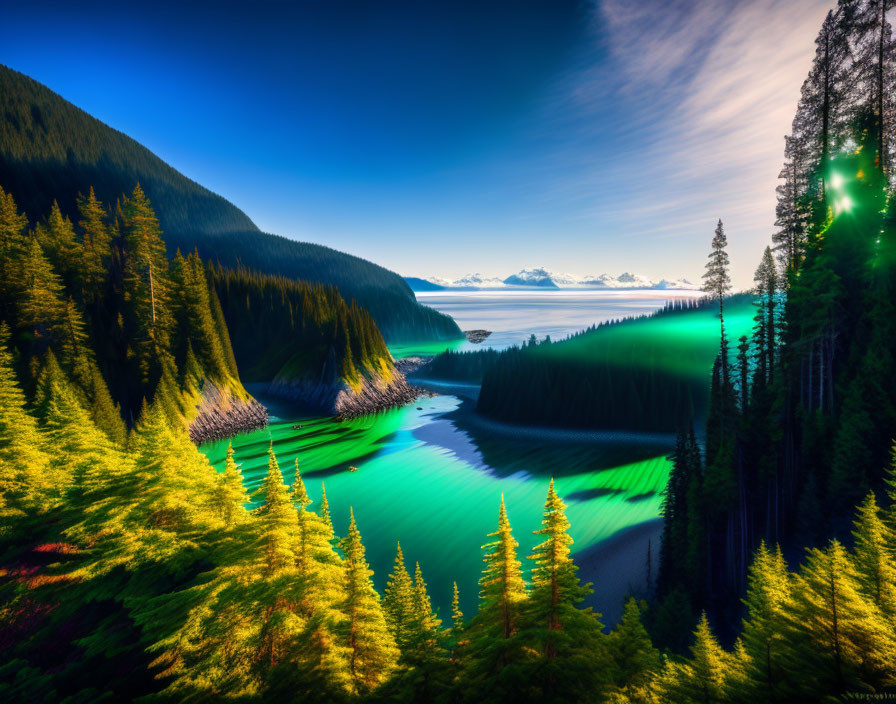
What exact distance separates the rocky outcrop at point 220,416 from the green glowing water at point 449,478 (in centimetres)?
273

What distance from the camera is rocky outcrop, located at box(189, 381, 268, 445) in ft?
230

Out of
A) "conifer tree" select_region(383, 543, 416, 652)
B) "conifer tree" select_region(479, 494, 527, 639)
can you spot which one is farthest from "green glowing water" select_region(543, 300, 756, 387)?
"conifer tree" select_region(479, 494, 527, 639)

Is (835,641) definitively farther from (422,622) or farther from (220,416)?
(220,416)

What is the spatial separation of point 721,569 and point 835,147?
122ft

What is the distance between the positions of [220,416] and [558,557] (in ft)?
274

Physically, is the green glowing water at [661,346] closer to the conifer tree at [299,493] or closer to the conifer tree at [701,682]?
the conifer tree at [701,682]

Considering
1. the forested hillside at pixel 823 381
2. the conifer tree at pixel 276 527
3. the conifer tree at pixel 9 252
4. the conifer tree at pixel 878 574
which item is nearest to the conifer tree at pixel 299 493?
the conifer tree at pixel 276 527

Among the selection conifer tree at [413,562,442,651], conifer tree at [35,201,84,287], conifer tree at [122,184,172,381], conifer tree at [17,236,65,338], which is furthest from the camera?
conifer tree at [122,184,172,381]

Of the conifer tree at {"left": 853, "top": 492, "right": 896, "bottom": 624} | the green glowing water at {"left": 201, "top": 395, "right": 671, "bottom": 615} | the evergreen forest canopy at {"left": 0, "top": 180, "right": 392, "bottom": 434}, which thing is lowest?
the green glowing water at {"left": 201, "top": 395, "right": 671, "bottom": 615}

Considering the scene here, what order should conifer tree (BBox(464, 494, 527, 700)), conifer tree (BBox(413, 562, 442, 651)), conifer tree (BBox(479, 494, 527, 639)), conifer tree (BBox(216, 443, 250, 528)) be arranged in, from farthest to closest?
conifer tree (BBox(216, 443, 250, 528)), conifer tree (BBox(413, 562, 442, 651)), conifer tree (BBox(479, 494, 527, 639)), conifer tree (BBox(464, 494, 527, 700))

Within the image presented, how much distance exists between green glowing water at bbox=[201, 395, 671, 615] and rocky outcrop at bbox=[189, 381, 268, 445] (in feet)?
8.97

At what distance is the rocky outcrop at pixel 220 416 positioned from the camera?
7012 centimetres

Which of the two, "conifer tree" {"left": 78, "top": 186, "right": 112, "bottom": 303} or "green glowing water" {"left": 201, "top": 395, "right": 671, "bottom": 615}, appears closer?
"green glowing water" {"left": 201, "top": 395, "right": 671, "bottom": 615}

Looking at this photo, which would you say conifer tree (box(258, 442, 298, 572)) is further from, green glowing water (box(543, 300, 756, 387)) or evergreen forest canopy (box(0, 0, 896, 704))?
green glowing water (box(543, 300, 756, 387))
